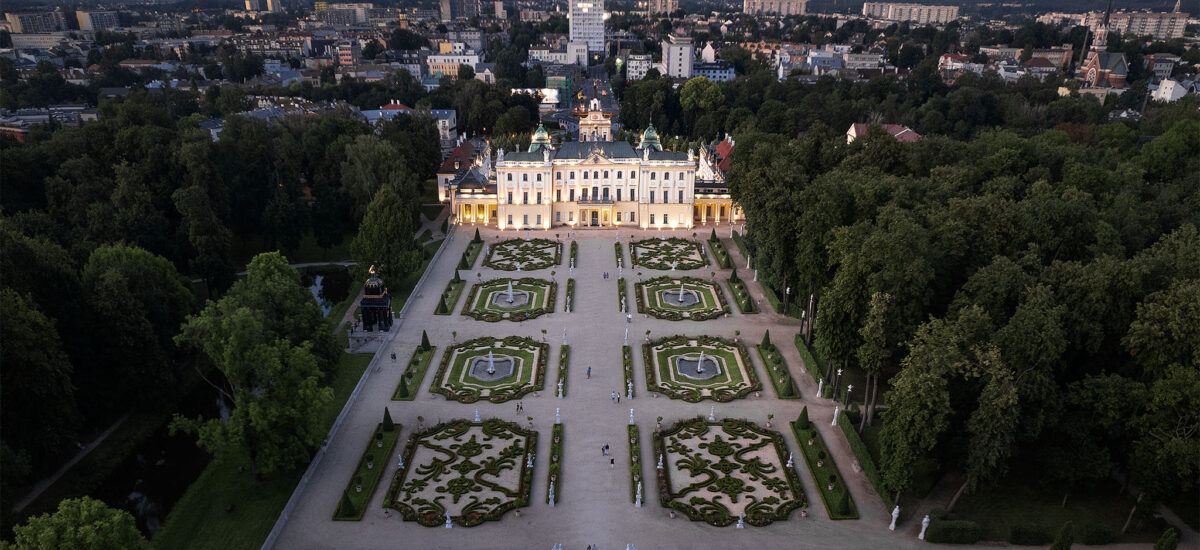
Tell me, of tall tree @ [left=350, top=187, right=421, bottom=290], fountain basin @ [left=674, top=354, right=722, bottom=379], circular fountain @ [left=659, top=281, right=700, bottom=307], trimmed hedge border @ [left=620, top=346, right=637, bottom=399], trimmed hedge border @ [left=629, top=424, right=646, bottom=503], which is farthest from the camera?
circular fountain @ [left=659, top=281, right=700, bottom=307]

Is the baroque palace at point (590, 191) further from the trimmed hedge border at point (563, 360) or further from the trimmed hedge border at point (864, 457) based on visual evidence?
the trimmed hedge border at point (864, 457)

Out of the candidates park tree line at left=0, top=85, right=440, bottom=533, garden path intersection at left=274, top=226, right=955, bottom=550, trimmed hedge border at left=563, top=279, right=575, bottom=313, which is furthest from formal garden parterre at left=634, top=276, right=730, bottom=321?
park tree line at left=0, top=85, right=440, bottom=533

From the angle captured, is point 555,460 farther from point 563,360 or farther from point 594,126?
point 594,126

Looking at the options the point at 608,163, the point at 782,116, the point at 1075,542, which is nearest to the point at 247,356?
the point at 1075,542

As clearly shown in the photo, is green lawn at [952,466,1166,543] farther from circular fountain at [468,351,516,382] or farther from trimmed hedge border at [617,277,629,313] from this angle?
trimmed hedge border at [617,277,629,313]

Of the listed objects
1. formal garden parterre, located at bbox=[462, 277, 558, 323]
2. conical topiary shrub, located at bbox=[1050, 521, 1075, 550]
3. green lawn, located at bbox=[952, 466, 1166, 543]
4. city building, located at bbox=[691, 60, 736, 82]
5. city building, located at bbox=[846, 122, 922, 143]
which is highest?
city building, located at bbox=[691, 60, 736, 82]

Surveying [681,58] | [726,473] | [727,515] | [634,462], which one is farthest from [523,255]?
[681,58]
